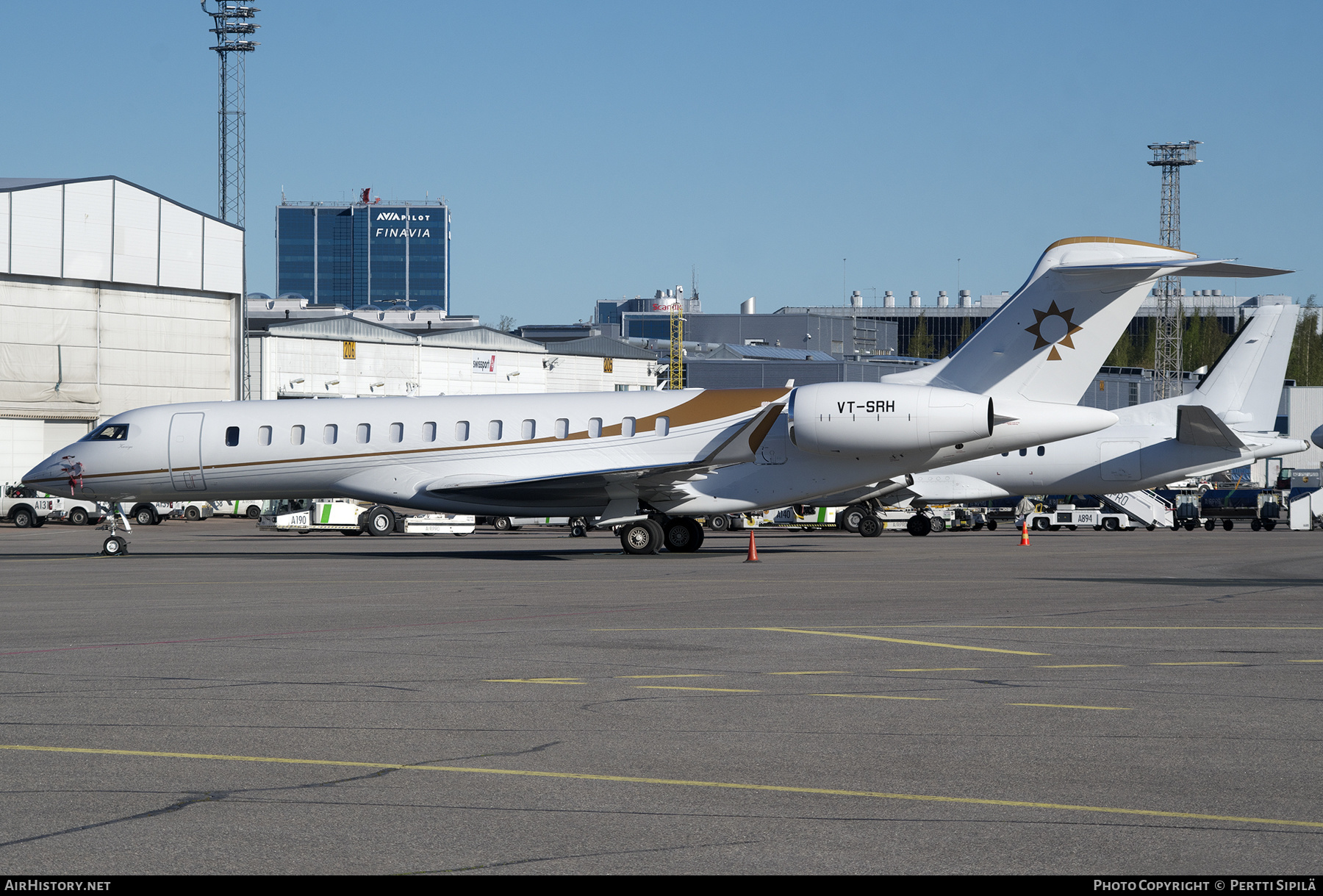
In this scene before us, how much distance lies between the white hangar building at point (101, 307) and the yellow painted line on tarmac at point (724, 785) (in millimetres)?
60072

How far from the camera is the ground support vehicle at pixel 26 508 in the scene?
5791cm

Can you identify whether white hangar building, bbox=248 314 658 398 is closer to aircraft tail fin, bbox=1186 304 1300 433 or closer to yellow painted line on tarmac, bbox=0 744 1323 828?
aircraft tail fin, bbox=1186 304 1300 433

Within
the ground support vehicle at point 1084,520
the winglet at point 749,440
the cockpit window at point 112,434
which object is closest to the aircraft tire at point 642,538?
the winglet at point 749,440

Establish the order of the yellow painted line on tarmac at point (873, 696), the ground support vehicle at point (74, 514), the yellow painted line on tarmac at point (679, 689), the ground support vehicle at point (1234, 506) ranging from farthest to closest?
the ground support vehicle at point (74, 514), the ground support vehicle at point (1234, 506), the yellow painted line on tarmac at point (679, 689), the yellow painted line on tarmac at point (873, 696)

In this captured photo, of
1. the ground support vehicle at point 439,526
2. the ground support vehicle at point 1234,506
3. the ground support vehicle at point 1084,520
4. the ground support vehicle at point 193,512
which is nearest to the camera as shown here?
the ground support vehicle at point 439,526

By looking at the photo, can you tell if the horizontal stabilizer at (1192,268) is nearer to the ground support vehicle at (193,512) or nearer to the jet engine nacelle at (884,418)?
the jet engine nacelle at (884,418)

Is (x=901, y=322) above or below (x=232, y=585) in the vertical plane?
above

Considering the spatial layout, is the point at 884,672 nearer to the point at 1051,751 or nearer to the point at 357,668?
the point at 1051,751

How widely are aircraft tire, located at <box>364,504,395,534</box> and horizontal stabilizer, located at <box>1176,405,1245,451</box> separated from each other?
28.0m

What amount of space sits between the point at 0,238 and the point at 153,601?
4982cm

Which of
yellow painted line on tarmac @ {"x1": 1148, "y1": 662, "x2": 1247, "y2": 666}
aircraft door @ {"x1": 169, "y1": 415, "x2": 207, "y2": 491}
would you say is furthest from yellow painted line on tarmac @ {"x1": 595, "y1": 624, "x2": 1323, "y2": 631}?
aircraft door @ {"x1": 169, "y1": 415, "x2": 207, "y2": 491}

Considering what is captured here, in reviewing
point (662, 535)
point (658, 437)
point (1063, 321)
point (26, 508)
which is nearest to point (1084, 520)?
point (1063, 321)

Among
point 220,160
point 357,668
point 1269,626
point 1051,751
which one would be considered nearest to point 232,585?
point 357,668

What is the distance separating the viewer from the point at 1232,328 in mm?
155625
